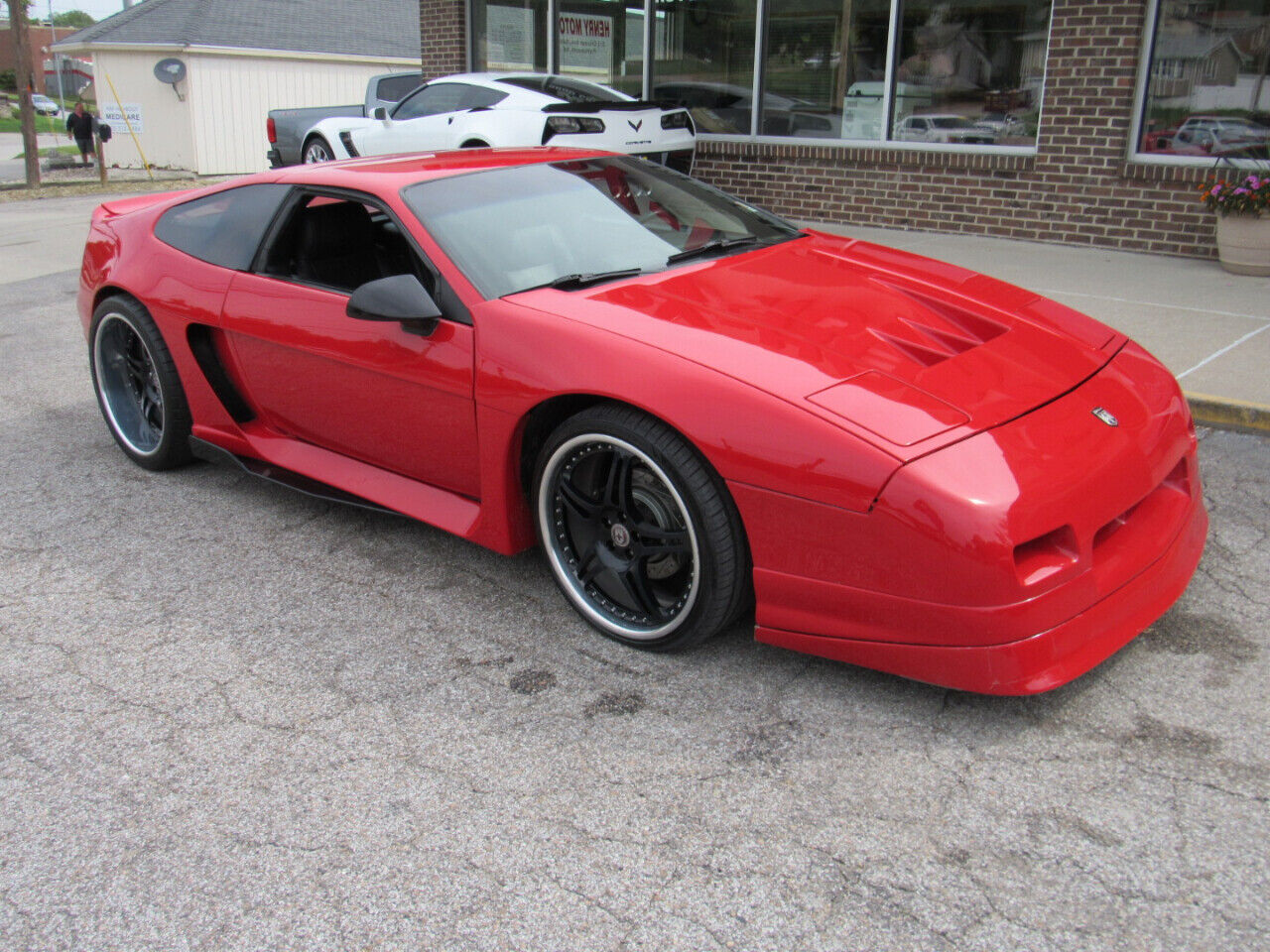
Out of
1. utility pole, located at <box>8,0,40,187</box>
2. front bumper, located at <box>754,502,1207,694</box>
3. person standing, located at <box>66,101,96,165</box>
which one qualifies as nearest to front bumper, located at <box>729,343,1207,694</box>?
front bumper, located at <box>754,502,1207,694</box>

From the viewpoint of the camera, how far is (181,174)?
25656 mm

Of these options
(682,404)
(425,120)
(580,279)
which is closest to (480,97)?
(425,120)

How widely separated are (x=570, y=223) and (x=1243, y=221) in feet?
21.0

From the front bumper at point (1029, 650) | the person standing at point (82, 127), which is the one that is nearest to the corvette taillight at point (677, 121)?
the front bumper at point (1029, 650)

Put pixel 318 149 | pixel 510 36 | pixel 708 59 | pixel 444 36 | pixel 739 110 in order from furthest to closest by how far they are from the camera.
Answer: pixel 444 36
pixel 318 149
pixel 510 36
pixel 708 59
pixel 739 110

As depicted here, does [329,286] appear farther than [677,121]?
No

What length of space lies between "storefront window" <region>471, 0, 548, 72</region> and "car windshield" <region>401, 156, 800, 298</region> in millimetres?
10775

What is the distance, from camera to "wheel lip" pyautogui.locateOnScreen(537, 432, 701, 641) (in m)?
2.96

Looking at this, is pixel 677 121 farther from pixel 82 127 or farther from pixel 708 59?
pixel 82 127

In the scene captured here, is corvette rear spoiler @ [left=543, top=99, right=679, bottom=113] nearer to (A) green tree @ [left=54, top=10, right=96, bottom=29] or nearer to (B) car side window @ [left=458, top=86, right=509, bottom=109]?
(B) car side window @ [left=458, top=86, right=509, bottom=109]

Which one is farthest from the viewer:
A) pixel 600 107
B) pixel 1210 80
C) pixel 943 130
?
pixel 600 107

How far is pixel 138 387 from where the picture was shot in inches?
190

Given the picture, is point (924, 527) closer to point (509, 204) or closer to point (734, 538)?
point (734, 538)

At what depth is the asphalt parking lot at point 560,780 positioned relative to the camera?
2.20 meters
